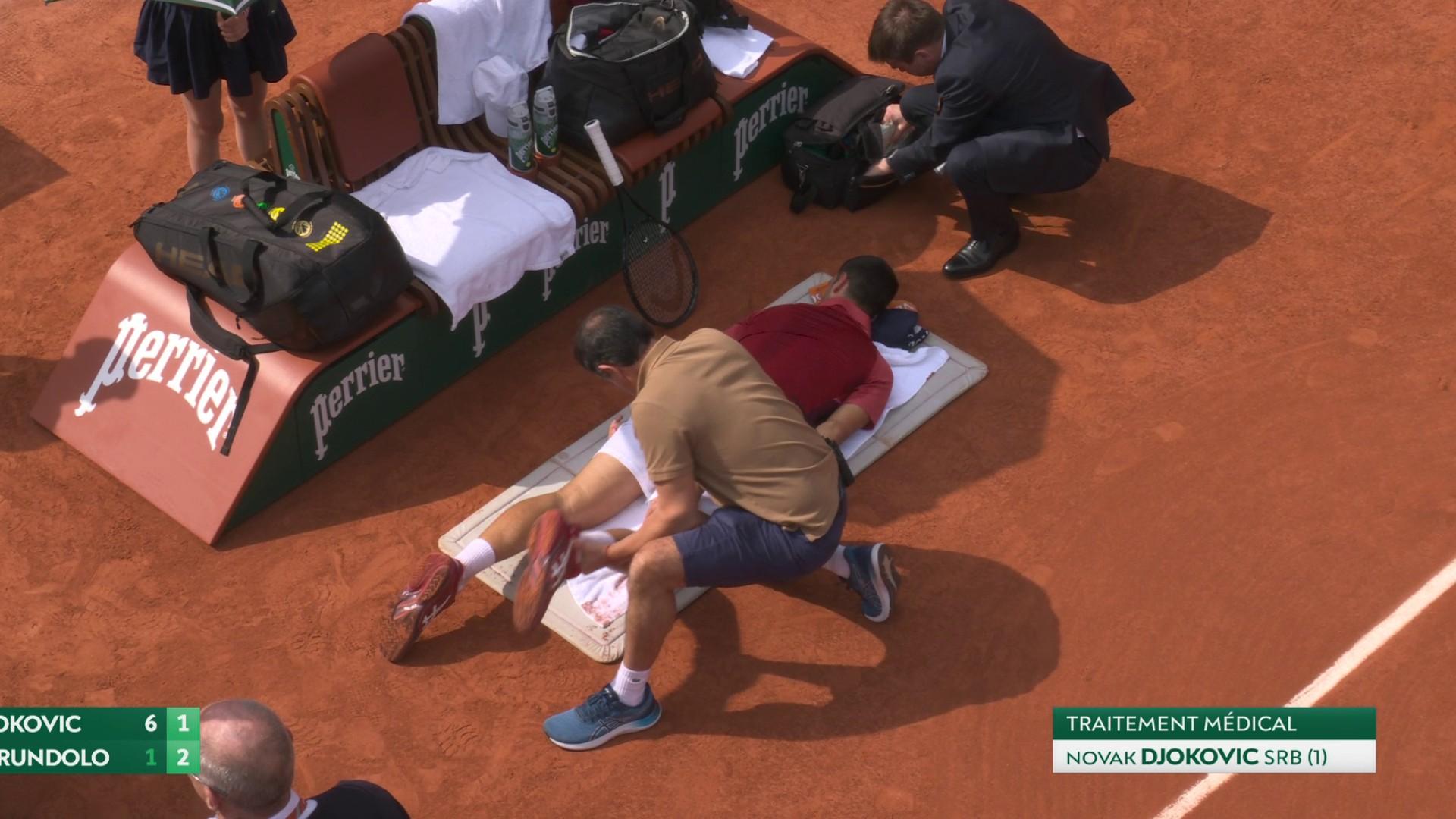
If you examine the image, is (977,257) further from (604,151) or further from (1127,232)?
(604,151)

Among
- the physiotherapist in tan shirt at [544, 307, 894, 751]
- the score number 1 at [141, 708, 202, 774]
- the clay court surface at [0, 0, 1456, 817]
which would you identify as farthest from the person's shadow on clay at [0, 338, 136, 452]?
the physiotherapist in tan shirt at [544, 307, 894, 751]

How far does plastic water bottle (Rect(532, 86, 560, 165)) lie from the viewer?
29.7 ft

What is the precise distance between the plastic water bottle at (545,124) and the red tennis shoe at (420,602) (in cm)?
263

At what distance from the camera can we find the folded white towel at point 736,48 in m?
9.91

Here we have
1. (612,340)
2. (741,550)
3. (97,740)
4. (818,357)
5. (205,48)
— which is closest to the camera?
(741,550)

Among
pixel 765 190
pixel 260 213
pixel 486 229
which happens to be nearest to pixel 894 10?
pixel 765 190

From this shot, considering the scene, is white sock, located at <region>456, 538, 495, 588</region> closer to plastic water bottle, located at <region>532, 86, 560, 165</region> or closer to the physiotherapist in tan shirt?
the physiotherapist in tan shirt

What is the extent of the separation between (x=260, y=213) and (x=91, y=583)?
6.40 feet

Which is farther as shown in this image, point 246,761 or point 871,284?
point 871,284

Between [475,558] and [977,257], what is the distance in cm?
364

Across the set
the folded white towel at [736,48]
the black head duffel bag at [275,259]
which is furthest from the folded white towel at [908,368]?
the black head duffel bag at [275,259]

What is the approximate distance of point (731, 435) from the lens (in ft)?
22.7

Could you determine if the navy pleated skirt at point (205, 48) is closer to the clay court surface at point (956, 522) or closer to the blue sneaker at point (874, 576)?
the clay court surface at point (956, 522)

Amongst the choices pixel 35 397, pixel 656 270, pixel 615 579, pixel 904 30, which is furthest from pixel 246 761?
pixel 904 30
